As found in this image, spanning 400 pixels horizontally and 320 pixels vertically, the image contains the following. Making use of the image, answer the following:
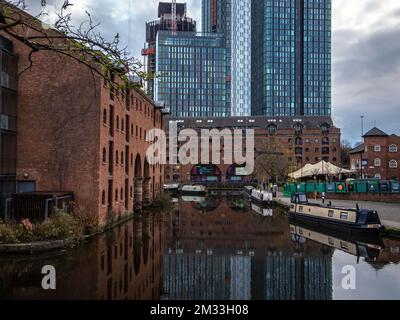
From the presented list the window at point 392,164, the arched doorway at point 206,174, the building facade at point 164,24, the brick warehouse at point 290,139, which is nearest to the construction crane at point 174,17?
the building facade at point 164,24

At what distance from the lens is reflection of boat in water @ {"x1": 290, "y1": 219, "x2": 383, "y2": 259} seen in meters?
17.1

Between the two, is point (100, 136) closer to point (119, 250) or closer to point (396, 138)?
point (119, 250)

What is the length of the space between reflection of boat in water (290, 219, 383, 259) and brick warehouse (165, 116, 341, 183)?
61152 mm

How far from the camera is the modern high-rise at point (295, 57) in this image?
134 metres

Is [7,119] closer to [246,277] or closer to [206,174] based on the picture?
[246,277]

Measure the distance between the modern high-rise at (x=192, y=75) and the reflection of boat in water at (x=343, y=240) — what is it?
385ft

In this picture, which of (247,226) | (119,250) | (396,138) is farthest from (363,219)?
(396,138)

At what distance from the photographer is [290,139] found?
87.3m

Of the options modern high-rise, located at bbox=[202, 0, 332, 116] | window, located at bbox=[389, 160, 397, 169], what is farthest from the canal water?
modern high-rise, located at bbox=[202, 0, 332, 116]

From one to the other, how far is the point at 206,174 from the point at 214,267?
2886 inches

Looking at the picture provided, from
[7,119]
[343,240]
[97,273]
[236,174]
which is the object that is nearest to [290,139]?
[236,174]

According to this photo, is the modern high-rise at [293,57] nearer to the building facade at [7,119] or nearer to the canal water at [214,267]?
the building facade at [7,119]
